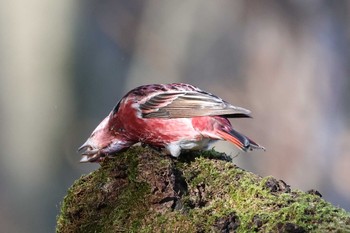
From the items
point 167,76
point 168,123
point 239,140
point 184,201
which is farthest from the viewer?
point 167,76

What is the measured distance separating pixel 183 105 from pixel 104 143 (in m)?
0.43

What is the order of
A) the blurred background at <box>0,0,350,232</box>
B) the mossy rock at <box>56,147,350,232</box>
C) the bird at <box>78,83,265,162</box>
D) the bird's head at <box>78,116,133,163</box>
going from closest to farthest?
the mossy rock at <box>56,147,350,232</box> → the bird's head at <box>78,116,133,163</box> → the bird at <box>78,83,265,162</box> → the blurred background at <box>0,0,350,232</box>

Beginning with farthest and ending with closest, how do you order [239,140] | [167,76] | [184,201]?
[167,76]
[239,140]
[184,201]

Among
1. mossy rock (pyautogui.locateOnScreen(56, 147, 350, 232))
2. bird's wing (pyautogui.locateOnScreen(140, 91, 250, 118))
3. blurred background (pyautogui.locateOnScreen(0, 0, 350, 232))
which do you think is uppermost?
bird's wing (pyautogui.locateOnScreen(140, 91, 250, 118))

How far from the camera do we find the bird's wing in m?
3.16

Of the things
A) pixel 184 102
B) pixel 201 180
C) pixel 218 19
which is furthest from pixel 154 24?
pixel 201 180

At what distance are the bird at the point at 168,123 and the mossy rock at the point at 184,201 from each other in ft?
1.01

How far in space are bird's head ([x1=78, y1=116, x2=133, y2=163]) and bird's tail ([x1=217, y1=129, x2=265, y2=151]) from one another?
43cm

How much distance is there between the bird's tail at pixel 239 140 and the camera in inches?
118

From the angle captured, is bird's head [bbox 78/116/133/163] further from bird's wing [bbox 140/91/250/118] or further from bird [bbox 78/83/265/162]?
bird's wing [bbox 140/91/250/118]

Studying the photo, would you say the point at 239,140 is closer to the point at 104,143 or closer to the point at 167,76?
the point at 104,143

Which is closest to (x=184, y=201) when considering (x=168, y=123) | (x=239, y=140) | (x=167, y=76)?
(x=239, y=140)

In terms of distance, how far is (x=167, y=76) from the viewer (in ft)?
25.9

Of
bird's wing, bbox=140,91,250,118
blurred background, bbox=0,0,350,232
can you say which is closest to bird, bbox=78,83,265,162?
bird's wing, bbox=140,91,250,118
